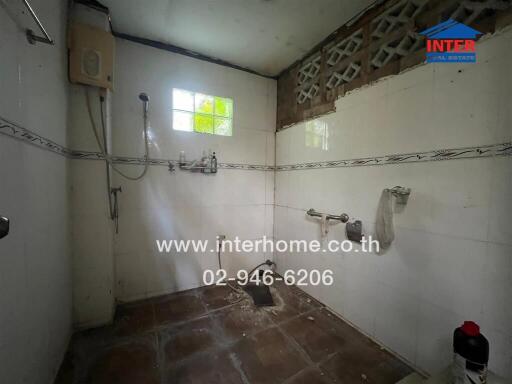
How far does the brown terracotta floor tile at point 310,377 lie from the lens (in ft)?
3.99

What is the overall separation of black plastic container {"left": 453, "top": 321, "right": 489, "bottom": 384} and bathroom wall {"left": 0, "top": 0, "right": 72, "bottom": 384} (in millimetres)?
1758

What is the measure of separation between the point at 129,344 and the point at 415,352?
6.19 ft

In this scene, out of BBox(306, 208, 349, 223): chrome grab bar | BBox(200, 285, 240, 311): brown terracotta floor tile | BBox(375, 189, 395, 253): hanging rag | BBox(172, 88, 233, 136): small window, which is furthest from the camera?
BBox(172, 88, 233, 136): small window

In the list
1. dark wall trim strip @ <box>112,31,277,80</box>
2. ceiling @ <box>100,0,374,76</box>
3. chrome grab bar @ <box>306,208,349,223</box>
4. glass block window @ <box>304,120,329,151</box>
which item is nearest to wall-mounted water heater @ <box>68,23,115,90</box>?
ceiling @ <box>100,0,374,76</box>

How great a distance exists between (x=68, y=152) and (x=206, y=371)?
172cm

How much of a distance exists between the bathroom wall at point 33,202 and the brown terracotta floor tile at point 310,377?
51.7 inches

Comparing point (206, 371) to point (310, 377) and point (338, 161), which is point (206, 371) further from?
point (338, 161)

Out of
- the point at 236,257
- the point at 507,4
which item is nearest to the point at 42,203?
the point at 236,257

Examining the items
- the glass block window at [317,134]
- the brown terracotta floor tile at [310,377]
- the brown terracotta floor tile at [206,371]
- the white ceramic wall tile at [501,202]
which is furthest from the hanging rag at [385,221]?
the brown terracotta floor tile at [206,371]

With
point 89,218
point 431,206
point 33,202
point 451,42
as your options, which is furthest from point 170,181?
point 451,42

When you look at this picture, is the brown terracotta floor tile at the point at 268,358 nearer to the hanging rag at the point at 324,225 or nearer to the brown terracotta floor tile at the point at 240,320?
the brown terracotta floor tile at the point at 240,320

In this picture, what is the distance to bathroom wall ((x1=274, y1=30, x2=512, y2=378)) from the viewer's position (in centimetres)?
98

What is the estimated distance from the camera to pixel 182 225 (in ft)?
6.91

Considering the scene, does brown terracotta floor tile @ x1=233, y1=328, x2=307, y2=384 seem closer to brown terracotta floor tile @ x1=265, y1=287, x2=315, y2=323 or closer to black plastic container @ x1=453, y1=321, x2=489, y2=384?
brown terracotta floor tile @ x1=265, y1=287, x2=315, y2=323
